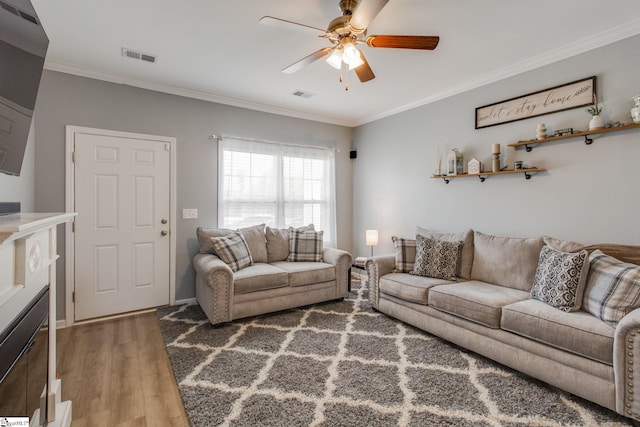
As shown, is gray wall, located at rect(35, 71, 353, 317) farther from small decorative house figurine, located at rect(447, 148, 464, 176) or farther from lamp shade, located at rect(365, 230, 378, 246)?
small decorative house figurine, located at rect(447, 148, 464, 176)

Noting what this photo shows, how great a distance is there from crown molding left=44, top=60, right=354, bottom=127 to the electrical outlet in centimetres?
139

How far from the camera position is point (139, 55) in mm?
2854

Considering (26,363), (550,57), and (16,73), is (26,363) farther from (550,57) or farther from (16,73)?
(550,57)

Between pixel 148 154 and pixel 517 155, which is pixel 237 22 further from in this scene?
pixel 517 155

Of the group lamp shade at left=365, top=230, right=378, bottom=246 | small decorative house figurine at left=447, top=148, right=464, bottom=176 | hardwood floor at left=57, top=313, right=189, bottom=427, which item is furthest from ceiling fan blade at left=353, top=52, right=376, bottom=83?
hardwood floor at left=57, top=313, right=189, bottom=427

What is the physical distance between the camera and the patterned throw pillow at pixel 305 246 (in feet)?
12.9

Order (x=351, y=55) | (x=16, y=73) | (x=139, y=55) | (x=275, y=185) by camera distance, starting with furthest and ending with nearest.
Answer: (x=275, y=185) → (x=139, y=55) → (x=351, y=55) → (x=16, y=73)

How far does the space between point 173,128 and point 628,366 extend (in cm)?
440

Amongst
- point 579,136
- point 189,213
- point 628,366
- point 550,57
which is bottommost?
point 628,366

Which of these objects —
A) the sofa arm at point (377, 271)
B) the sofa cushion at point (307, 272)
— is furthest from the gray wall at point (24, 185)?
the sofa arm at point (377, 271)

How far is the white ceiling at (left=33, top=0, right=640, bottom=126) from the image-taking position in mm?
2154

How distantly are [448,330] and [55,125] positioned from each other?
423cm

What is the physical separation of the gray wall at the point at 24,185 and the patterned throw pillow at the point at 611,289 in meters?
4.21

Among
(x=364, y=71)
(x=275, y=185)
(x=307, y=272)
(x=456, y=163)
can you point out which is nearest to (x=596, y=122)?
(x=456, y=163)
